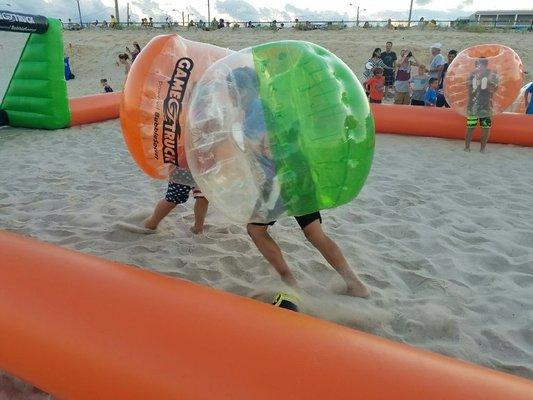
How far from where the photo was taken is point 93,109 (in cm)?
699

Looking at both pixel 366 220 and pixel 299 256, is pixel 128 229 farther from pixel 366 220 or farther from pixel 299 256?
pixel 366 220

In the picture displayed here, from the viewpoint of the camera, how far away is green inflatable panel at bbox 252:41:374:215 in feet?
5.58

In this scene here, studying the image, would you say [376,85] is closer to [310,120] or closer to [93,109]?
[93,109]

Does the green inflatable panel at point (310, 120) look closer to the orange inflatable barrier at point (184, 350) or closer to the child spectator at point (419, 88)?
the orange inflatable barrier at point (184, 350)

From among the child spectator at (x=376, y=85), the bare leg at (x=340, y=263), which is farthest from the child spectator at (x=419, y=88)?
the bare leg at (x=340, y=263)

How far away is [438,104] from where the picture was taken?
8.02 metres

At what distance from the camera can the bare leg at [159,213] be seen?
2971 millimetres

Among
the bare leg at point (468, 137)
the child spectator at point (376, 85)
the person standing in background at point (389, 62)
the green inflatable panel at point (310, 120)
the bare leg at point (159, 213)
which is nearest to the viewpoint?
the green inflatable panel at point (310, 120)

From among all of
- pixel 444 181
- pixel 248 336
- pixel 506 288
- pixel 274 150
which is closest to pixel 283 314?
pixel 248 336

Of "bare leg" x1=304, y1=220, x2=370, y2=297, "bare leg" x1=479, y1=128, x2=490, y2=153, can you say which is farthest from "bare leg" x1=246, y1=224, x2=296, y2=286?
"bare leg" x1=479, y1=128, x2=490, y2=153

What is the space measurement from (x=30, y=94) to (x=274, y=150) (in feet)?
19.3

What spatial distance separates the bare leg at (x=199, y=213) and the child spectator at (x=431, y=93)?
20.0 ft

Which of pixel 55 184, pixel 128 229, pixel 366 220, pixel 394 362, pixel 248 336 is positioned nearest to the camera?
pixel 394 362

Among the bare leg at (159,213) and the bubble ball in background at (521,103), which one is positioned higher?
the bubble ball in background at (521,103)
